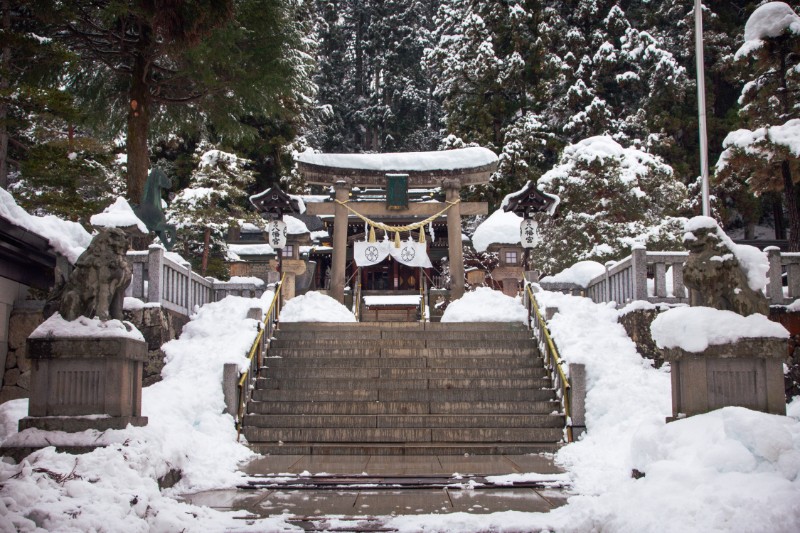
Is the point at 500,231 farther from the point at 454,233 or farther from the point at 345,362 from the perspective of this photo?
the point at 345,362

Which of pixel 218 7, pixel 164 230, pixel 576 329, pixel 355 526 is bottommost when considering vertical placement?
pixel 355 526

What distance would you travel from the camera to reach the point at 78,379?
24.2 ft

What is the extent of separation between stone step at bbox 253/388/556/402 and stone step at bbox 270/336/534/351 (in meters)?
1.63

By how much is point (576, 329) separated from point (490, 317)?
2579 mm

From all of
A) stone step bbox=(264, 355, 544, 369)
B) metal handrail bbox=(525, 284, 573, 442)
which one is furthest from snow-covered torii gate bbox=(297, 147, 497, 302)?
stone step bbox=(264, 355, 544, 369)

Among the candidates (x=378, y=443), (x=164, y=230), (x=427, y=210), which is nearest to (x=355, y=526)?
(x=378, y=443)

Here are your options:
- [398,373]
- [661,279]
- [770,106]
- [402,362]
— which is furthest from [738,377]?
[770,106]

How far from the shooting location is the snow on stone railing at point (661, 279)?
12.7m

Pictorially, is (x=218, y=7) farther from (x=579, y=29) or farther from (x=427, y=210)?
(x=579, y=29)

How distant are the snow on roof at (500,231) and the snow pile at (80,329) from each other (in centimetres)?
1276

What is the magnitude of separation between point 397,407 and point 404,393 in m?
0.49

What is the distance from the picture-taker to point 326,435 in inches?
410

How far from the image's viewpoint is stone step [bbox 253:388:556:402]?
1163cm

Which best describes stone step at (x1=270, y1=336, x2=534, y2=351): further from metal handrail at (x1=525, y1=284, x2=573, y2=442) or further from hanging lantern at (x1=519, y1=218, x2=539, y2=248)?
hanging lantern at (x1=519, y1=218, x2=539, y2=248)
